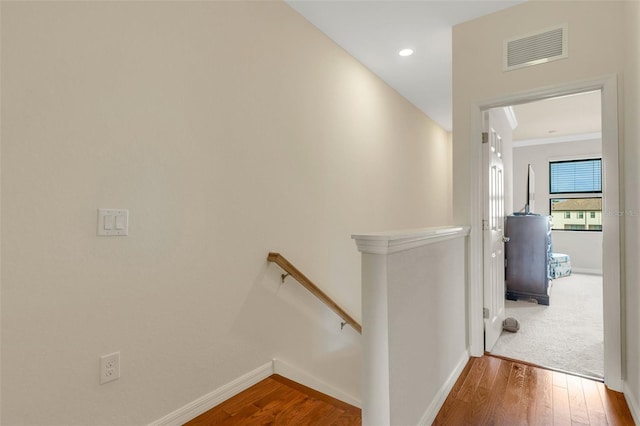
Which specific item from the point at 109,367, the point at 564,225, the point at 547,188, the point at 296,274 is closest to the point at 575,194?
the point at 547,188

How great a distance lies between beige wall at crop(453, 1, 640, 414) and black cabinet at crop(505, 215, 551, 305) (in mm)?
2195

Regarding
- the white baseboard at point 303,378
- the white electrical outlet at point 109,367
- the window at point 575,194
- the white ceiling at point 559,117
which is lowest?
the white baseboard at point 303,378

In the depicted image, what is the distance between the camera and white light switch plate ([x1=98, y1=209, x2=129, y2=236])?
1508mm

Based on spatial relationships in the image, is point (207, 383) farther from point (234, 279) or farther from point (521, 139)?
point (521, 139)

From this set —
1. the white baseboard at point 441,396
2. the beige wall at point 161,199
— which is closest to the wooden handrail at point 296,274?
the beige wall at point 161,199

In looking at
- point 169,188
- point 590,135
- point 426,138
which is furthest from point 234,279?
point 590,135

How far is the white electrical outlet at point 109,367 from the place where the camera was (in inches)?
59.7

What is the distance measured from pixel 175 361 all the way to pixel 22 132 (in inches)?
50.3

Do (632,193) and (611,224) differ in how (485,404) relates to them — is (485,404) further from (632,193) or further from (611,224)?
(632,193)

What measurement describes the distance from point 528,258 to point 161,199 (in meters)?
4.19

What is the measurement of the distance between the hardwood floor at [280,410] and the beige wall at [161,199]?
15 centimetres

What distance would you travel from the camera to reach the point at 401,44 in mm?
3045

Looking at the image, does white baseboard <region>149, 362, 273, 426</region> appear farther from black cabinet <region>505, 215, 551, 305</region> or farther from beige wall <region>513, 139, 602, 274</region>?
beige wall <region>513, 139, 602, 274</region>

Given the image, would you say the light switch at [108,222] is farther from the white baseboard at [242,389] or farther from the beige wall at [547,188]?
the beige wall at [547,188]
